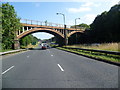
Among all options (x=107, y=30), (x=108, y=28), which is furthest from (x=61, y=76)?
(x=107, y=30)

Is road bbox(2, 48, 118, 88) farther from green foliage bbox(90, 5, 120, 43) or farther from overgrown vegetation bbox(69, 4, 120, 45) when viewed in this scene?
green foliage bbox(90, 5, 120, 43)

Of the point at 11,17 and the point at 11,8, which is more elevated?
the point at 11,8

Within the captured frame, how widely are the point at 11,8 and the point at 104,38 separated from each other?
4257 centimetres

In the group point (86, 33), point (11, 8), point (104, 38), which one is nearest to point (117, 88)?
point (11, 8)

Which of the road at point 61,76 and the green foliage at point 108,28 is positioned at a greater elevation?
the green foliage at point 108,28

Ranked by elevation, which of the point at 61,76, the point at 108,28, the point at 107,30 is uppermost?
the point at 108,28

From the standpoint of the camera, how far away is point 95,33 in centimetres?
6906

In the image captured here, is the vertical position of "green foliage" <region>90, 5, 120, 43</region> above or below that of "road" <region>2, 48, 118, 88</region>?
above

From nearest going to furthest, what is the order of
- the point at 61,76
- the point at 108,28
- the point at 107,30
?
the point at 61,76 < the point at 108,28 < the point at 107,30

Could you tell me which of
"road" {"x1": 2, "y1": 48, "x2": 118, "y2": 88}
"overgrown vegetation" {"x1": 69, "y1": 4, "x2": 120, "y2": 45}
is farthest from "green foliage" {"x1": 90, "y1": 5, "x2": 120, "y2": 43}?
"road" {"x1": 2, "y1": 48, "x2": 118, "y2": 88}

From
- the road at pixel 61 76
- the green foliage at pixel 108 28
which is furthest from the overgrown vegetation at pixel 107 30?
the road at pixel 61 76

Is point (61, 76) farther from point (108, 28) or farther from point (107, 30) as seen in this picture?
point (107, 30)

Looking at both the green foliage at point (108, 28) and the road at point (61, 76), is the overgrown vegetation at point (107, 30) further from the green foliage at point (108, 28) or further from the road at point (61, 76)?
the road at point (61, 76)

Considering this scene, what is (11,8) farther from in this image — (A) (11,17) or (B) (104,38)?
(B) (104,38)
